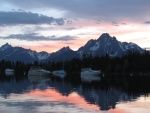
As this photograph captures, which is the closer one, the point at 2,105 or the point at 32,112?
the point at 32,112

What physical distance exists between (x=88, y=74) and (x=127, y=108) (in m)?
160

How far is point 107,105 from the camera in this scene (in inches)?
1650

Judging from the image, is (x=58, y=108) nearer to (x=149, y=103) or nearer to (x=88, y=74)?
(x=149, y=103)

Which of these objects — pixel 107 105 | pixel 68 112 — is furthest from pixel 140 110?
pixel 68 112

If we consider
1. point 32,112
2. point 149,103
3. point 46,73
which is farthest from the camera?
point 46,73

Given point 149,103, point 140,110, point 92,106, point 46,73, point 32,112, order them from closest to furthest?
point 32,112 → point 140,110 → point 92,106 → point 149,103 → point 46,73

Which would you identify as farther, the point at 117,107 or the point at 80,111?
the point at 117,107

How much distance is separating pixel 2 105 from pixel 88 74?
159 m

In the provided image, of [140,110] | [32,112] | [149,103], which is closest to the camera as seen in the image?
[32,112]

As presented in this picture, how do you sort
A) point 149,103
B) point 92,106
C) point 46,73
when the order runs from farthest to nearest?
point 46,73 → point 149,103 → point 92,106

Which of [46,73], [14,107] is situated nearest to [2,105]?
[14,107]

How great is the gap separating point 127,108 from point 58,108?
740 centimetres

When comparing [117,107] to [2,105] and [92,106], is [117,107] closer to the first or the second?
[92,106]

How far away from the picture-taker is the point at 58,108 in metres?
38.4
